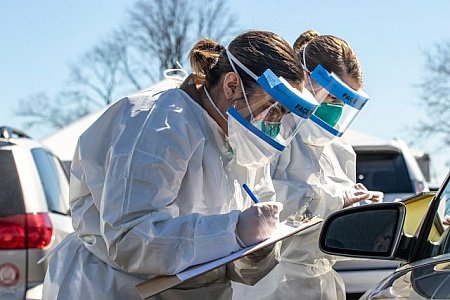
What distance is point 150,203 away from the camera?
10.5 feet

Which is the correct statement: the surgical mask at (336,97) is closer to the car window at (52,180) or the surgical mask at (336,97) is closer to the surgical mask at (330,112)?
the surgical mask at (330,112)

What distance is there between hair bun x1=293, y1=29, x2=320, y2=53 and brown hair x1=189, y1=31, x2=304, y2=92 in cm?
128

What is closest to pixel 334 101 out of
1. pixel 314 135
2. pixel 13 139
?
pixel 314 135

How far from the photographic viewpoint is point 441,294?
2.56m

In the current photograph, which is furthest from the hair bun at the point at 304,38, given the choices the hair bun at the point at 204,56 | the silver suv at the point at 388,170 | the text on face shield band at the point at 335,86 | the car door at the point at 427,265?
the silver suv at the point at 388,170

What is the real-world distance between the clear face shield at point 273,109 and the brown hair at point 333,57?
1057 millimetres

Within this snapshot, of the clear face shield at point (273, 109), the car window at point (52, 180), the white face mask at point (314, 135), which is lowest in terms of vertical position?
the car window at point (52, 180)

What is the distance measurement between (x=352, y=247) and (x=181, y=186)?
0.58 m

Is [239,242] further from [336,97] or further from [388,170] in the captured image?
[388,170]

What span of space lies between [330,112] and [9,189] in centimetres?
261

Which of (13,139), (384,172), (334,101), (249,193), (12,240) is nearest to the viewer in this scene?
(249,193)

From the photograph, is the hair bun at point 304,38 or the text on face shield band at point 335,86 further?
the hair bun at point 304,38

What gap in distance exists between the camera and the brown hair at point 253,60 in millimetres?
3449

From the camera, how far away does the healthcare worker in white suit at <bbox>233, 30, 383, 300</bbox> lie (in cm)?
451
